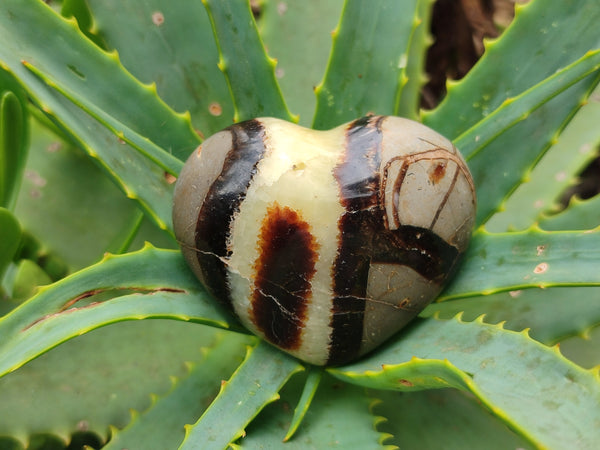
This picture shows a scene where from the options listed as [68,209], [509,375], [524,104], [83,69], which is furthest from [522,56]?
[68,209]

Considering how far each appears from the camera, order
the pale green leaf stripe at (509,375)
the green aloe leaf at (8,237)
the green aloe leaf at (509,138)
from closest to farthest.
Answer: the pale green leaf stripe at (509,375)
the green aloe leaf at (509,138)
the green aloe leaf at (8,237)

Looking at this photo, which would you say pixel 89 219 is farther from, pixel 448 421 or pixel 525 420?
pixel 525 420

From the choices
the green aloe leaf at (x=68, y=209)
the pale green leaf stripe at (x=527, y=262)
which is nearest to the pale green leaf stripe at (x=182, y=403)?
the green aloe leaf at (x=68, y=209)

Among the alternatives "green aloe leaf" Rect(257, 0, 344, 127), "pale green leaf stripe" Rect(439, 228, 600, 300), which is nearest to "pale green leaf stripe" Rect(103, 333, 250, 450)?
"pale green leaf stripe" Rect(439, 228, 600, 300)

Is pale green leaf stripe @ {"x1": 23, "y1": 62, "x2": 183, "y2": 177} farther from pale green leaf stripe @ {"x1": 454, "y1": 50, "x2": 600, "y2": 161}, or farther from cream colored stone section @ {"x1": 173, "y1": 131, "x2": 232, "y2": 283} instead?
pale green leaf stripe @ {"x1": 454, "y1": 50, "x2": 600, "y2": 161}

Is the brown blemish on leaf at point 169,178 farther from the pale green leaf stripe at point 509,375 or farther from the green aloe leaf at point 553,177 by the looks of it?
the green aloe leaf at point 553,177

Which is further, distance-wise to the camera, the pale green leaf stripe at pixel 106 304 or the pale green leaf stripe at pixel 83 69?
the pale green leaf stripe at pixel 83 69

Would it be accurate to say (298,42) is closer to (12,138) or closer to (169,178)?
(169,178)
